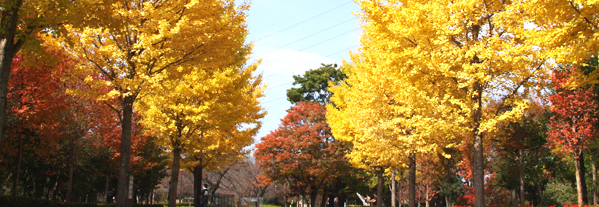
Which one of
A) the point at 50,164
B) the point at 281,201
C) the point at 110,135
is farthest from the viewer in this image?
the point at 281,201

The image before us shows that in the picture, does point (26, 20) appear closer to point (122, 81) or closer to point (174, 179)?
point (122, 81)

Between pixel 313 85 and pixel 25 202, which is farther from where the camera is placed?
pixel 313 85

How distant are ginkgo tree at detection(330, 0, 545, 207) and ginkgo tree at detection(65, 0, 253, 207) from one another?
382cm

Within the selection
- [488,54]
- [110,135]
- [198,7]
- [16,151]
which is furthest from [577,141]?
[16,151]

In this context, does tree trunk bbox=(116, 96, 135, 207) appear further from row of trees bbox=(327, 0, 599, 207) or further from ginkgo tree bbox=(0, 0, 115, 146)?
row of trees bbox=(327, 0, 599, 207)

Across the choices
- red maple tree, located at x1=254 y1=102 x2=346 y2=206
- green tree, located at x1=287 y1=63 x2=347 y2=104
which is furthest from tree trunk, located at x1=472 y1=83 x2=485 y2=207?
green tree, located at x1=287 y1=63 x2=347 y2=104

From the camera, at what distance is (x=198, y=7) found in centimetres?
1045

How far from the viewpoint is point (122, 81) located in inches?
387

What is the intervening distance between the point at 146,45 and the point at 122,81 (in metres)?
0.99

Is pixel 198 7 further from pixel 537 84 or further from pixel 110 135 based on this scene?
pixel 110 135

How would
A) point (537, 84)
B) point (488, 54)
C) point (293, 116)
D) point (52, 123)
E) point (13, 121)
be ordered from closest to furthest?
point (488, 54) < point (537, 84) < point (13, 121) < point (52, 123) < point (293, 116)

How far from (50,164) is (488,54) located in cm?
1996

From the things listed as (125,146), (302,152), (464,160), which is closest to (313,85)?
(302,152)

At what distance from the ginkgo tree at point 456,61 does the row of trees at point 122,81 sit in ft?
14.1
